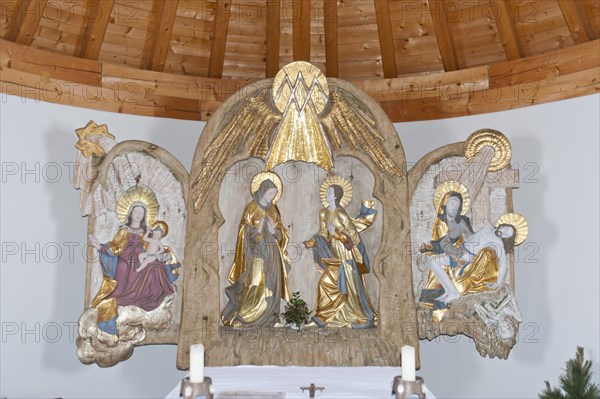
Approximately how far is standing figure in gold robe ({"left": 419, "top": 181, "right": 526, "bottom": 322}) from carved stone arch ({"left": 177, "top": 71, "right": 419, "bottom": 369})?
326mm

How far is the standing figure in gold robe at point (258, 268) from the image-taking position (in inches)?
239

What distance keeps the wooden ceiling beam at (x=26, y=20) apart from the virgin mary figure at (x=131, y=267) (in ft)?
5.86

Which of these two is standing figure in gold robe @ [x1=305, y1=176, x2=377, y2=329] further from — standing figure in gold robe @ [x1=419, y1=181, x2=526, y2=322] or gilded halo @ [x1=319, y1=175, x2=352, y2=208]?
standing figure in gold robe @ [x1=419, y1=181, x2=526, y2=322]

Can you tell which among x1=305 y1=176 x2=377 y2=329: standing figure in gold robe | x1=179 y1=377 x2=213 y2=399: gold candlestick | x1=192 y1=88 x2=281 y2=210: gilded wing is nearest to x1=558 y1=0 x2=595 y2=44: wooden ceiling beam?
x1=305 y1=176 x2=377 y2=329: standing figure in gold robe

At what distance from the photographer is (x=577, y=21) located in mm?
6016

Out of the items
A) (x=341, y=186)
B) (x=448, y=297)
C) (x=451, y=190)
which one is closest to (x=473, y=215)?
(x=451, y=190)

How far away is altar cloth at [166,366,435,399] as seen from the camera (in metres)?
4.54

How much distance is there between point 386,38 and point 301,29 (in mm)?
932

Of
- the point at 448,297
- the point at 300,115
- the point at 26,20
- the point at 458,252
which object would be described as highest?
the point at 26,20

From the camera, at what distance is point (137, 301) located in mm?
5809

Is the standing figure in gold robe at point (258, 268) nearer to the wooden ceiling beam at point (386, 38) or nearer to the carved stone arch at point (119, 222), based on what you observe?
the carved stone arch at point (119, 222)

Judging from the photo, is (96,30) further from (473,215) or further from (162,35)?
(473,215)

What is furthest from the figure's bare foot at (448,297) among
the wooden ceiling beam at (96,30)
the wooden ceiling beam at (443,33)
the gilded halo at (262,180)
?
the wooden ceiling beam at (96,30)

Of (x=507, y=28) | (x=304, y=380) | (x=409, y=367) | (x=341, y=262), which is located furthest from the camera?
(x=507, y=28)
